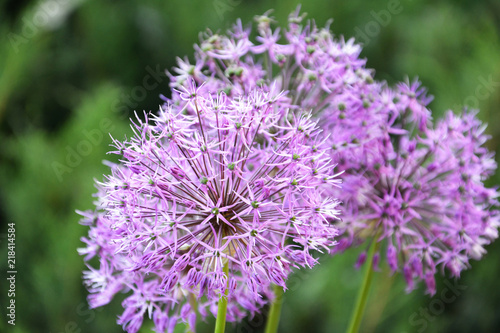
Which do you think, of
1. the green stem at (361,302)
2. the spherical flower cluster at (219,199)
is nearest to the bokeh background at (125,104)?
the green stem at (361,302)

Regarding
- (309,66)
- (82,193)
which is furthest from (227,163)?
(82,193)

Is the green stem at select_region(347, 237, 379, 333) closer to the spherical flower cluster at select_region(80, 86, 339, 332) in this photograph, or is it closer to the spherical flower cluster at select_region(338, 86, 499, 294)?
the spherical flower cluster at select_region(338, 86, 499, 294)

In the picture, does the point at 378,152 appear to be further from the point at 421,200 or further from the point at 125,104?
the point at 125,104

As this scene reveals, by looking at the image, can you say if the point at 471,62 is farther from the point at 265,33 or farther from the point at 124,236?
the point at 124,236

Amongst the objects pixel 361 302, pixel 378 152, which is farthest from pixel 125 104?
pixel 361 302

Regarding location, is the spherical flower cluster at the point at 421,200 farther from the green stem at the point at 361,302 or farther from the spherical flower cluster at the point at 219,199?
the spherical flower cluster at the point at 219,199

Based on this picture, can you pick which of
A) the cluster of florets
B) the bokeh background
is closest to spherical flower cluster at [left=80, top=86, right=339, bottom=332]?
the cluster of florets
